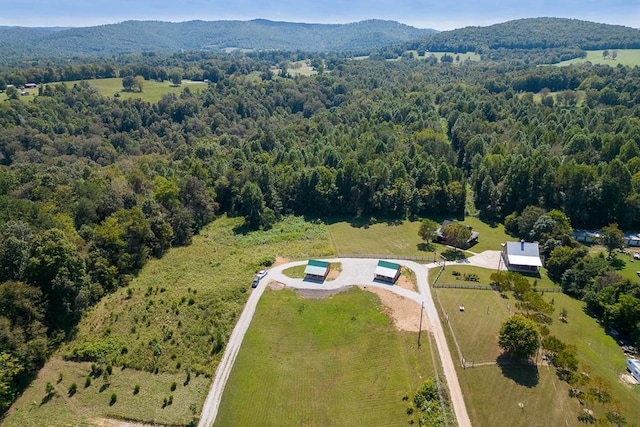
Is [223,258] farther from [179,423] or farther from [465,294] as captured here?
[465,294]

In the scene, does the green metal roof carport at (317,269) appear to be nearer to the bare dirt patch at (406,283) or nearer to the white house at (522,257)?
the bare dirt patch at (406,283)

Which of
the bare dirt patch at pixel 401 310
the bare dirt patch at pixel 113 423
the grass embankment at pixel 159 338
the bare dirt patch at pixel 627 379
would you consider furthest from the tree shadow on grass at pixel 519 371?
the bare dirt patch at pixel 113 423

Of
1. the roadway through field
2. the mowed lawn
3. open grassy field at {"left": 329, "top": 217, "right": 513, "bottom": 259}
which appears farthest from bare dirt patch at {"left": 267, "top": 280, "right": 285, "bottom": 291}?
open grassy field at {"left": 329, "top": 217, "right": 513, "bottom": 259}

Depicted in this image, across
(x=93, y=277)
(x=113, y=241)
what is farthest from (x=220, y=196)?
(x=93, y=277)

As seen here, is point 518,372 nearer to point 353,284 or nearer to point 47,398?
point 353,284

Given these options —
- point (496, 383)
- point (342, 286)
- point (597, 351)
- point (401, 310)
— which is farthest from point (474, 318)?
point (342, 286)
